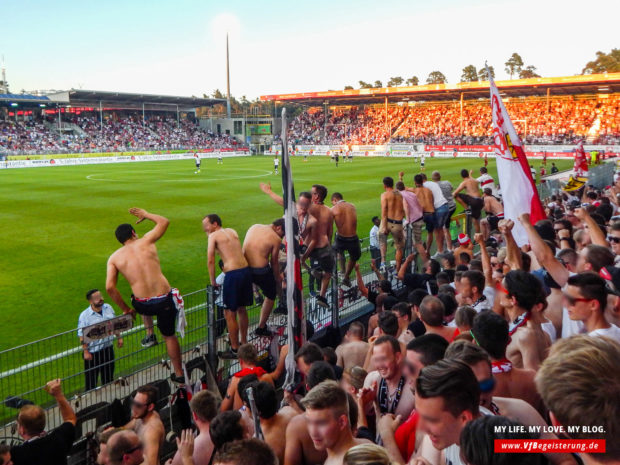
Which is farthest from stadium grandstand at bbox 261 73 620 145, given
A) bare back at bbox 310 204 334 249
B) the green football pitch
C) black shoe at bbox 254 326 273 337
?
black shoe at bbox 254 326 273 337

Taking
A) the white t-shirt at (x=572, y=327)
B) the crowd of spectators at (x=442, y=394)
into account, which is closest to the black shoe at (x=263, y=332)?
the crowd of spectators at (x=442, y=394)

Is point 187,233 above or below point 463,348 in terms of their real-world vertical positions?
below

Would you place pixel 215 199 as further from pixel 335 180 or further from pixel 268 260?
pixel 268 260

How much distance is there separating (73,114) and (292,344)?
75.0 metres

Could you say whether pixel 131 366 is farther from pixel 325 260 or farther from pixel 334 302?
pixel 325 260

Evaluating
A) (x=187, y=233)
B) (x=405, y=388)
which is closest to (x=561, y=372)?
(x=405, y=388)

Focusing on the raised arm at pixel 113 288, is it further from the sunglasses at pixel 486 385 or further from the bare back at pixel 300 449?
the sunglasses at pixel 486 385

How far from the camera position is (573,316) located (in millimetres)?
3740

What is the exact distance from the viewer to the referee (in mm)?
6188

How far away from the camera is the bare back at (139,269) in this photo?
6.85 meters

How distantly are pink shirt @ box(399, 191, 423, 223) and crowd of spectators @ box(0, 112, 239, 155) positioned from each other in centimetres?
4950

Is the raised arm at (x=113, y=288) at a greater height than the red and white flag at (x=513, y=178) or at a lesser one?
lesser

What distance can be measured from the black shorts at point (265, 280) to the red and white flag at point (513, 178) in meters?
3.54

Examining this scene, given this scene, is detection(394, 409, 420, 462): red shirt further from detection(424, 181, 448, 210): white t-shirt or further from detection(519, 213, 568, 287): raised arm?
detection(424, 181, 448, 210): white t-shirt
